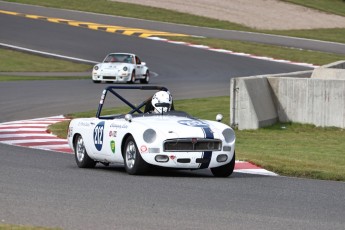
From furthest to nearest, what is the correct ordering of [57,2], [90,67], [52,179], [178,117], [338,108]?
1. [57,2]
2. [90,67]
3. [338,108]
4. [178,117]
5. [52,179]

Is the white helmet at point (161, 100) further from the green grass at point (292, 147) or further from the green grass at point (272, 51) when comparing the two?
the green grass at point (272, 51)

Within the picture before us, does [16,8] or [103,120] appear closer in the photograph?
[103,120]

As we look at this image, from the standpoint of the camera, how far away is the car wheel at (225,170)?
13.1 metres

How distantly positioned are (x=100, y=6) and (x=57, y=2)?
9.01 ft

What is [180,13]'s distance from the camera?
58.3 metres

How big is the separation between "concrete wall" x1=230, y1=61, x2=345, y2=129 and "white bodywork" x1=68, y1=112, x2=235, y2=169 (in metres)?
6.90

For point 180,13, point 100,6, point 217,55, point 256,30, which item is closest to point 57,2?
point 100,6

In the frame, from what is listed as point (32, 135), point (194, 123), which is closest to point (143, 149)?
point (194, 123)

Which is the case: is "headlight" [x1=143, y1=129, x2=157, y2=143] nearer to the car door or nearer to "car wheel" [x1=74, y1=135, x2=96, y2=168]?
"car wheel" [x1=74, y1=135, x2=96, y2=168]

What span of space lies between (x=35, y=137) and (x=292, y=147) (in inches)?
179

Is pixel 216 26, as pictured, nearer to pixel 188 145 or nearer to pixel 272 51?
pixel 272 51

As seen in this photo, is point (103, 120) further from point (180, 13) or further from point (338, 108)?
point (180, 13)

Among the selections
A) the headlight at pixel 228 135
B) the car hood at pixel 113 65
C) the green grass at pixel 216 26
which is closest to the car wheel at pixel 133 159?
the headlight at pixel 228 135

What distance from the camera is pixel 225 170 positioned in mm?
13125
